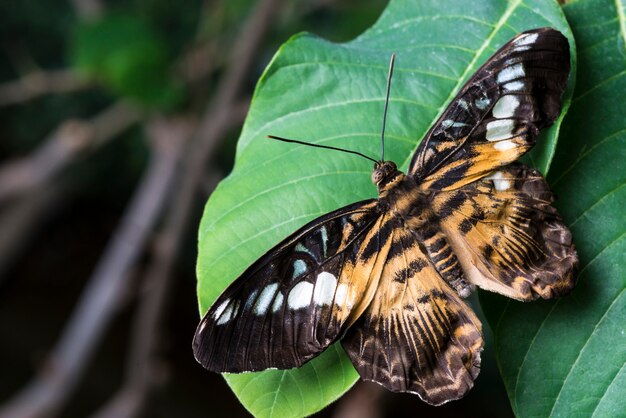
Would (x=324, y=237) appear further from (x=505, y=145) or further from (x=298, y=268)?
(x=505, y=145)

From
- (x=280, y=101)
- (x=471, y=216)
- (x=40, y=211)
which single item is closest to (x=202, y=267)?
(x=280, y=101)

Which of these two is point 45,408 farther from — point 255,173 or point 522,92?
point 522,92

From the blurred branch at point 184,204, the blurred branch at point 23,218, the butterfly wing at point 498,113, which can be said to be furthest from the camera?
the blurred branch at point 23,218

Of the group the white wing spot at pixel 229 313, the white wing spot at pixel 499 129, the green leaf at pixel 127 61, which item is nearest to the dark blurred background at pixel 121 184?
the green leaf at pixel 127 61

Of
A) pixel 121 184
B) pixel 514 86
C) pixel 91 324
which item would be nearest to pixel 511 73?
pixel 514 86

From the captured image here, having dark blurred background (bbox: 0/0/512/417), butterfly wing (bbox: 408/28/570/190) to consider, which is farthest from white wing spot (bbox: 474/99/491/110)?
dark blurred background (bbox: 0/0/512/417)

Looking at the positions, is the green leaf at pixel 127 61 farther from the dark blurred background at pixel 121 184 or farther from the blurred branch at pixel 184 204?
the blurred branch at pixel 184 204
